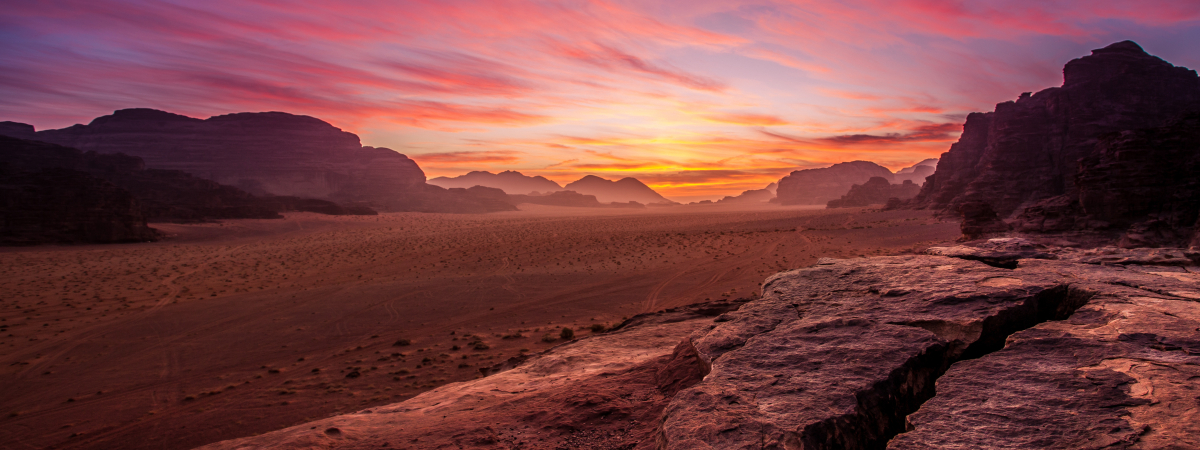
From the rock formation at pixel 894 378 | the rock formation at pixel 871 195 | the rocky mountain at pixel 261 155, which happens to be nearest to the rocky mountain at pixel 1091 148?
the rock formation at pixel 894 378

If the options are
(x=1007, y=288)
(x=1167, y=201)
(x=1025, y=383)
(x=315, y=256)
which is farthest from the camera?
(x=315, y=256)

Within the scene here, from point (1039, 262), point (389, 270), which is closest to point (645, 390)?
point (1039, 262)

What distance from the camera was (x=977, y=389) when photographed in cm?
342

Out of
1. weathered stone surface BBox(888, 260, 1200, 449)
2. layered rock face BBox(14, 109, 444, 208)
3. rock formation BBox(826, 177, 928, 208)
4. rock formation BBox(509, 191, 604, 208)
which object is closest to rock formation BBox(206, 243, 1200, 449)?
weathered stone surface BBox(888, 260, 1200, 449)

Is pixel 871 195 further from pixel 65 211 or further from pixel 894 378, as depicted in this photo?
pixel 65 211

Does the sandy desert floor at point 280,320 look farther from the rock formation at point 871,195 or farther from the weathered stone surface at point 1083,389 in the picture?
the rock formation at point 871,195

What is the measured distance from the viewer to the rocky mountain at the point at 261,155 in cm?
10000

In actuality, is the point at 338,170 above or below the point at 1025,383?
above

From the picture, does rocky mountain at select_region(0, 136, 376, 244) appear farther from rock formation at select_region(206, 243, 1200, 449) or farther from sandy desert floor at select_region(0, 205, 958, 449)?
rock formation at select_region(206, 243, 1200, 449)

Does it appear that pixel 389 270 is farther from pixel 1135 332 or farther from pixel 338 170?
pixel 338 170

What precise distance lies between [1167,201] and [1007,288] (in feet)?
87.2

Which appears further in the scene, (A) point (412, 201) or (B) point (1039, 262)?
(A) point (412, 201)

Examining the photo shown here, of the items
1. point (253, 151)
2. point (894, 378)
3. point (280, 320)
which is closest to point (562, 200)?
point (253, 151)

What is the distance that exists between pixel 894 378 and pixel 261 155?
448 ft
